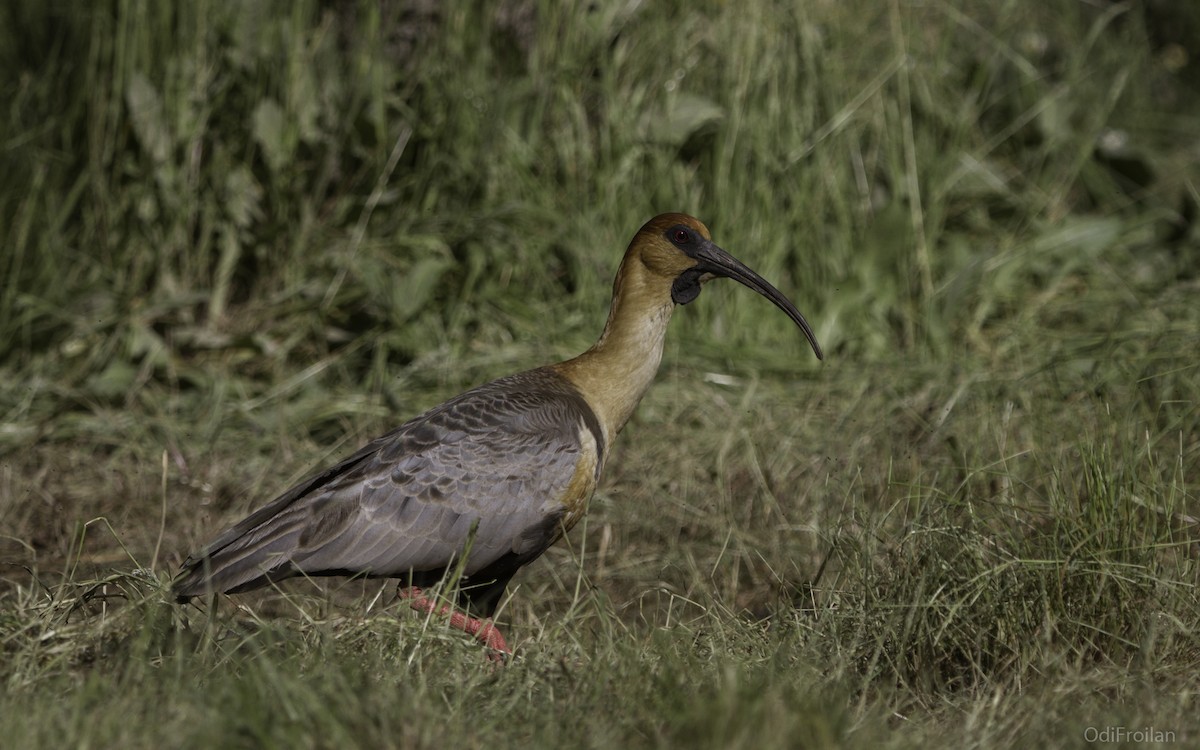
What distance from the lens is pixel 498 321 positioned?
6.07m

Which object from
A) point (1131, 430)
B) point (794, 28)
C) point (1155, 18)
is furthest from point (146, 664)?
point (1155, 18)

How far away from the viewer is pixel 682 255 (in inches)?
177

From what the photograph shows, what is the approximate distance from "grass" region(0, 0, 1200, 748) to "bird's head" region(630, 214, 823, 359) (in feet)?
2.64

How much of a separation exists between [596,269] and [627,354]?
5.65 feet

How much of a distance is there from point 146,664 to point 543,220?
3.38 m

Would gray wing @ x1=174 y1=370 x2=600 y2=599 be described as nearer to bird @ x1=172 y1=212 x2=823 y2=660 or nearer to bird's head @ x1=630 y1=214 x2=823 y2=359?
bird @ x1=172 y1=212 x2=823 y2=660

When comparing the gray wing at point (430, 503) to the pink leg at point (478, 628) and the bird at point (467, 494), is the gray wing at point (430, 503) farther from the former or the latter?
the pink leg at point (478, 628)

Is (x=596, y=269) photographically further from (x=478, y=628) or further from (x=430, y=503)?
(x=478, y=628)

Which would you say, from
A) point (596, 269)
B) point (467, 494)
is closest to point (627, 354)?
point (467, 494)

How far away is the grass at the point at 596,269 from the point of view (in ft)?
15.6

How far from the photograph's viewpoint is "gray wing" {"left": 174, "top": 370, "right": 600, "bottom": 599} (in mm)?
3908

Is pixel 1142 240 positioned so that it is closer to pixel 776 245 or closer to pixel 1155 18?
pixel 776 245

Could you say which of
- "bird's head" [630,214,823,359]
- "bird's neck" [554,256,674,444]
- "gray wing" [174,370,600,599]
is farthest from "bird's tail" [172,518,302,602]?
"bird's head" [630,214,823,359]

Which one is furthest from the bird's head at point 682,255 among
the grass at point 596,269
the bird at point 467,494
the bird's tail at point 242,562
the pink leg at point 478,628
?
the bird's tail at point 242,562
